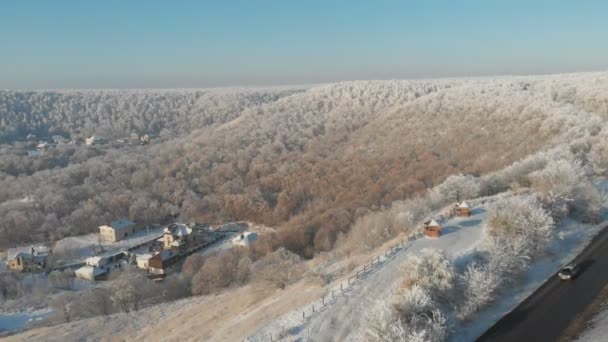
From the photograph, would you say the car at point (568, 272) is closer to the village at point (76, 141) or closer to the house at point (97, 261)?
the house at point (97, 261)

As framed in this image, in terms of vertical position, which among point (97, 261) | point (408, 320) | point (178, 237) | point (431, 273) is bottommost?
point (97, 261)

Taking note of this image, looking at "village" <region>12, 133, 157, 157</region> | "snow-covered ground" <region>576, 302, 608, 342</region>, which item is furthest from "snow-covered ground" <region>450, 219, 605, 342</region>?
"village" <region>12, 133, 157, 157</region>

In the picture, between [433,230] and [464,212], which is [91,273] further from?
[464,212]

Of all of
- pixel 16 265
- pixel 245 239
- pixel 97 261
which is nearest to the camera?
pixel 97 261

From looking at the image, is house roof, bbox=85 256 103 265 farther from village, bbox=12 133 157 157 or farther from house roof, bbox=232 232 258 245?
village, bbox=12 133 157 157

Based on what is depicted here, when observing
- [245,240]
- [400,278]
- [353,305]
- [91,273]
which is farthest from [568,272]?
[91,273]

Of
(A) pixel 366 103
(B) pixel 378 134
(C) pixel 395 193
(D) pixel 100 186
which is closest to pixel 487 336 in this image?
(C) pixel 395 193

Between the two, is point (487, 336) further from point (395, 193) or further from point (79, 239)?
point (79, 239)
